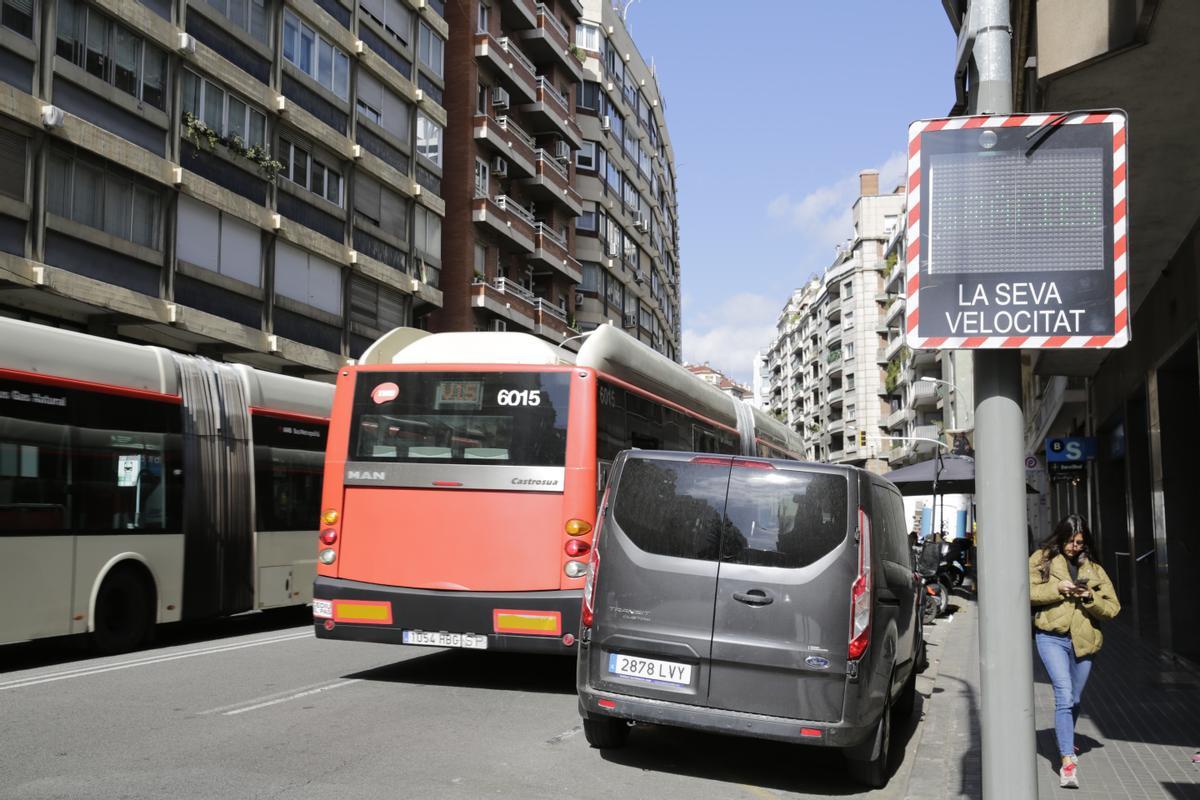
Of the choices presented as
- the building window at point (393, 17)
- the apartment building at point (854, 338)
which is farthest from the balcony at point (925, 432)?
the building window at point (393, 17)

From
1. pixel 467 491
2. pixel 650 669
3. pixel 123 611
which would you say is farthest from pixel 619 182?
pixel 650 669

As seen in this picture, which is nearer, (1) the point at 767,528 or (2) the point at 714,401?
(1) the point at 767,528

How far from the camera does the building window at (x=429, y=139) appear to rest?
36.6 m

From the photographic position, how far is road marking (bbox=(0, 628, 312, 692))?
9992mm

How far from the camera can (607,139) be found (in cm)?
5341

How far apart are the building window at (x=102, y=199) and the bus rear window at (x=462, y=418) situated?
14217 millimetres

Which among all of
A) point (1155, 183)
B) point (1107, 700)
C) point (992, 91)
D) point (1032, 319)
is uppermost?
point (1155, 183)

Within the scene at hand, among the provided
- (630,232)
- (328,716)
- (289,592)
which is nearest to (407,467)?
(328,716)

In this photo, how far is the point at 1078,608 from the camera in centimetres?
770

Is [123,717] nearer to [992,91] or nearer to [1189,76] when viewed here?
[992,91]

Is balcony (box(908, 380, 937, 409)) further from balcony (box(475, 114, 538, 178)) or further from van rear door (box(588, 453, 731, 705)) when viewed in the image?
van rear door (box(588, 453, 731, 705))

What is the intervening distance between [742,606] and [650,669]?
2.28ft

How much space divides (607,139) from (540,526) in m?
45.3

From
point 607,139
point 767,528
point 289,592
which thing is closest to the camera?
point 767,528
